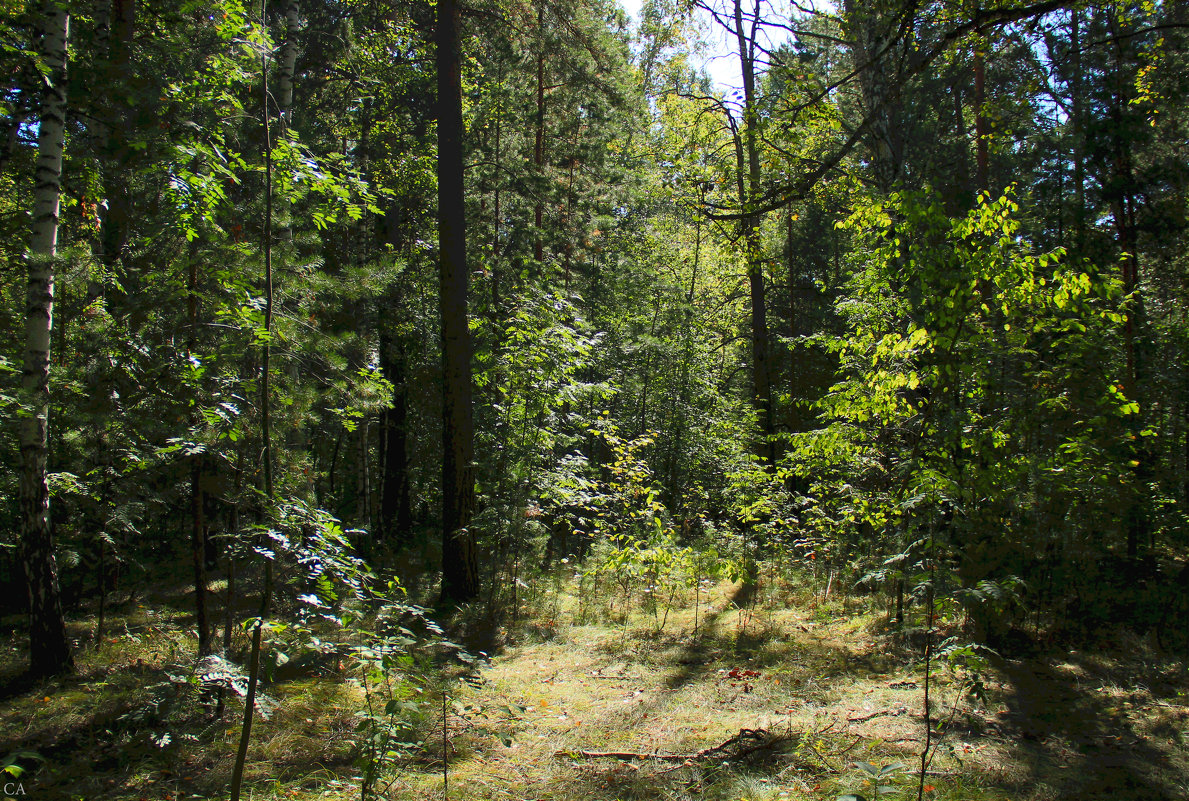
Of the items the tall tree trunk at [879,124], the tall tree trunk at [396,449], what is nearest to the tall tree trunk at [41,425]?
the tall tree trunk at [879,124]

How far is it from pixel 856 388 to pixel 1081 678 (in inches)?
Result: 109

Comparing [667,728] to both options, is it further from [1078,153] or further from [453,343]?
[1078,153]

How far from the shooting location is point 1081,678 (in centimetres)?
455

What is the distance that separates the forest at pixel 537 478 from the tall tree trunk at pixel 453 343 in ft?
0.15

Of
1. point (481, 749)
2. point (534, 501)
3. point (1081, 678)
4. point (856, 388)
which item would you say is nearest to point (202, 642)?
point (481, 749)

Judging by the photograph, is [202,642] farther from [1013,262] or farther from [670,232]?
[670,232]

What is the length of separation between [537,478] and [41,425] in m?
4.56

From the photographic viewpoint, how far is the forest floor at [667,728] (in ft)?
10.6

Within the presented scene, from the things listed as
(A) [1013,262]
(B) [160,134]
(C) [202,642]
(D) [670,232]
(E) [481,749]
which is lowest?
(E) [481,749]

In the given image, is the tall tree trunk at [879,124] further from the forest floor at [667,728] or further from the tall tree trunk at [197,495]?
the tall tree trunk at [197,495]

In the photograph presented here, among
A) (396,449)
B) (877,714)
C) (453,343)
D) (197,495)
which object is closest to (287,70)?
(453,343)

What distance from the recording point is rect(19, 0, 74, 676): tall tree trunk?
15.9ft

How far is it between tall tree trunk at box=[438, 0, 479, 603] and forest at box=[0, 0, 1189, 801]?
45mm

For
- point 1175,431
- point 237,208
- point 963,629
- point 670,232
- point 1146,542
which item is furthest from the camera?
point 670,232
